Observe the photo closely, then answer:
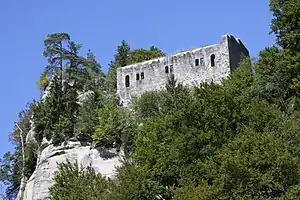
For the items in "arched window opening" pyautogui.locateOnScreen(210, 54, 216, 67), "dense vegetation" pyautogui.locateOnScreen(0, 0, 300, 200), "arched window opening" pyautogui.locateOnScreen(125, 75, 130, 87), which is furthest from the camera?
"arched window opening" pyautogui.locateOnScreen(125, 75, 130, 87)

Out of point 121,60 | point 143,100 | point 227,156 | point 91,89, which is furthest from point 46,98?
point 227,156

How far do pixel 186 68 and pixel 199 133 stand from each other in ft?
56.2

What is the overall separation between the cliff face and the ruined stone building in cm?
710

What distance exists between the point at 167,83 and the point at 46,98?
9.53 metres

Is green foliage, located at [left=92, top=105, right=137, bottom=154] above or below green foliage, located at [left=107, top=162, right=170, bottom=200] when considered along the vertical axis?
above

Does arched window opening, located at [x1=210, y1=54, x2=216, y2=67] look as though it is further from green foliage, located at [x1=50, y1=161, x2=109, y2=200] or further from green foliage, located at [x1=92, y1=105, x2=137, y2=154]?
green foliage, located at [x1=50, y1=161, x2=109, y2=200]

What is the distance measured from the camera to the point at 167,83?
52531 millimetres

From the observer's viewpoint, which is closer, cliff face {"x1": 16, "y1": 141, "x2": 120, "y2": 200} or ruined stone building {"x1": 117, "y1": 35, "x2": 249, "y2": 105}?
cliff face {"x1": 16, "y1": 141, "x2": 120, "y2": 200}

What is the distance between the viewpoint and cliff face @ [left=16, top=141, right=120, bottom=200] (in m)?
48.8

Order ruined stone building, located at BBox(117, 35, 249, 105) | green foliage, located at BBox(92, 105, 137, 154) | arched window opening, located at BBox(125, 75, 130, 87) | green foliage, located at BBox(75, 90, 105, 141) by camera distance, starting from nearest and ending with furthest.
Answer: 1. green foliage, located at BBox(92, 105, 137, 154)
2. green foliage, located at BBox(75, 90, 105, 141)
3. ruined stone building, located at BBox(117, 35, 249, 105)
4. arched window opening, located at BBox(125, 75, 130, 87)

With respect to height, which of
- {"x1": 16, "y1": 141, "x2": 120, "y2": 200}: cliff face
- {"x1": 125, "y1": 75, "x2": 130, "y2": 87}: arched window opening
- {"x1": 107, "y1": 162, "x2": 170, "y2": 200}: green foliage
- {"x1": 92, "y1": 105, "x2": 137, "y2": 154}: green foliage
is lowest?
{"x1": 107, "y1": 162, "x2": 170, "y2": 200}: green foliage

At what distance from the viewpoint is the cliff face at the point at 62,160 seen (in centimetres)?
4878

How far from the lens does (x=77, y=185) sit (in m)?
38.3

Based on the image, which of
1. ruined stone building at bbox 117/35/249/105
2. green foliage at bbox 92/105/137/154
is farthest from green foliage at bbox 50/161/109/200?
ruined stone building at bbox 117/35/249/105
